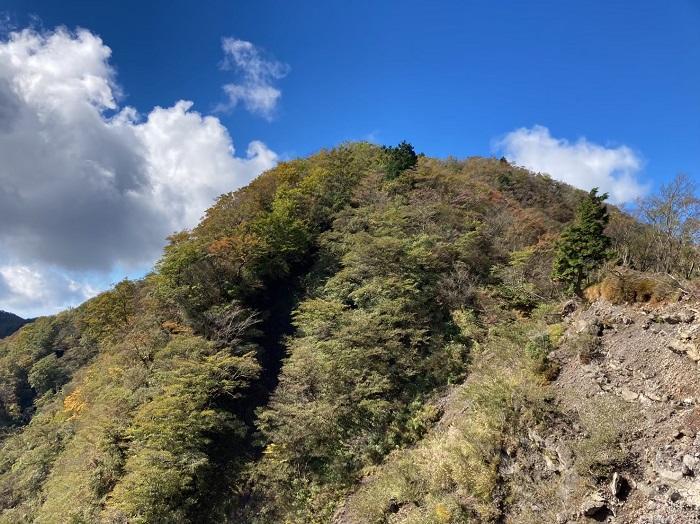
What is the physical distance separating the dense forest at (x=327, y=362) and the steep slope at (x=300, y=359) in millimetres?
88

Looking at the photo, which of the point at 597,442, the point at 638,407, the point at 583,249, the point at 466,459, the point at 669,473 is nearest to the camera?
the point at 669,473

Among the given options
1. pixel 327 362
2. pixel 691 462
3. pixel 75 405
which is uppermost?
pixel 327 362

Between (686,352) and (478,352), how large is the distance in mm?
7801

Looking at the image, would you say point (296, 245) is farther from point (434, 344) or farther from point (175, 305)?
point (434, 344)

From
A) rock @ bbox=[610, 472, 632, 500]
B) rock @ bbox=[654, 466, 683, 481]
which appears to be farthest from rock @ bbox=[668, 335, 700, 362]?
rock @ bbox=[610, 472, 632, 500]

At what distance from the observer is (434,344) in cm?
1781

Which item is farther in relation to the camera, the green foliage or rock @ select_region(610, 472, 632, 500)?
the green foliage

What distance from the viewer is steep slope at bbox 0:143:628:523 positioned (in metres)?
14.6

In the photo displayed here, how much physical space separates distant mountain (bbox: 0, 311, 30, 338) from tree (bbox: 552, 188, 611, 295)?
131447mm

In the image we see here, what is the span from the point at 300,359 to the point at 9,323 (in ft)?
428

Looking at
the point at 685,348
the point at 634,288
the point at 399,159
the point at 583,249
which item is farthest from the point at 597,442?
the point at 399,159

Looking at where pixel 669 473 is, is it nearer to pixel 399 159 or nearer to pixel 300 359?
pixel 300 359

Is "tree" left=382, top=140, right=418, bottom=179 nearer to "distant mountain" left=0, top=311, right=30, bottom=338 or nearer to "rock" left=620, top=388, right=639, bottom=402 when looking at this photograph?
"rock" left=620, top=388, right=639, bottom=402

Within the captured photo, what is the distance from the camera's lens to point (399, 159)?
122ft
